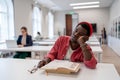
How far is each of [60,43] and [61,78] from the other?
0.68m

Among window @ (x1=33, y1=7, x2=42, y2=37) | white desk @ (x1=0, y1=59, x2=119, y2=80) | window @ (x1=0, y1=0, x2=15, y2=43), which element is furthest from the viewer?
window @ (x1=33, y1=7, x2=42, y2=37)

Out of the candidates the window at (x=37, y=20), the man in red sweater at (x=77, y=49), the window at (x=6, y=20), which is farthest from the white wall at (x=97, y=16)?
the man in red sweater at (x=77, y=49)

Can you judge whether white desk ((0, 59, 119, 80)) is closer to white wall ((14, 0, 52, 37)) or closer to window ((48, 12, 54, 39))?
white wall ((14, 0, 52, 37))

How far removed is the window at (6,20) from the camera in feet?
19.7

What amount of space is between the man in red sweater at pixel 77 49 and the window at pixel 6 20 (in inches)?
185

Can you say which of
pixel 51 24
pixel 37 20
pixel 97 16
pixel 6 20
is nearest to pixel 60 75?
pixel 6 20

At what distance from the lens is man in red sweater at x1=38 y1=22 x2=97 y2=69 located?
147 centimetres

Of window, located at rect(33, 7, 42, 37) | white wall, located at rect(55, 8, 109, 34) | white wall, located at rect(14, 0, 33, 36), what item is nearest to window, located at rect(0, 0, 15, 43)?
white wall, located at rect(14, 0, 33, 36)

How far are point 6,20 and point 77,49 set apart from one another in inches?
212

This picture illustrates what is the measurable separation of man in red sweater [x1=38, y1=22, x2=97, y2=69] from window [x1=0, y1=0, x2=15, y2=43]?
185 inches

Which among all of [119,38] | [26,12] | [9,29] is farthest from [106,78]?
[26,12]

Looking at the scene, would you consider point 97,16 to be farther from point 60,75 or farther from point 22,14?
point 60,75

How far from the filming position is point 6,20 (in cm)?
630

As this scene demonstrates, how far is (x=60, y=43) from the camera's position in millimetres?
1788
